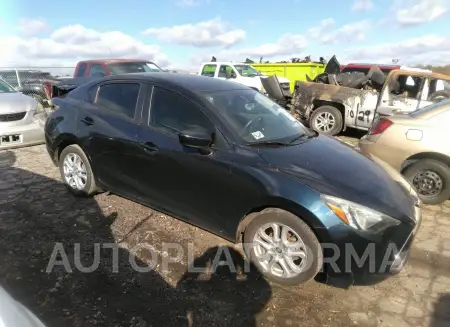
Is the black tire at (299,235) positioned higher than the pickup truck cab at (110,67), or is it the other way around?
the pickup truck cab at (110,67)

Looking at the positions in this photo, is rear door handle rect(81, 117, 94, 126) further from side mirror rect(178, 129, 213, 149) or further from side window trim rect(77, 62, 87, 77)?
side window trim rect(77, 62, 87, 77)

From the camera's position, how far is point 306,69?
15.9 meters

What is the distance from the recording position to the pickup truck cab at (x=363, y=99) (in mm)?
7496

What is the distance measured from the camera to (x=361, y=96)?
26.8ft

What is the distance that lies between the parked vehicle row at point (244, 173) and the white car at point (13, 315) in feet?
6.26

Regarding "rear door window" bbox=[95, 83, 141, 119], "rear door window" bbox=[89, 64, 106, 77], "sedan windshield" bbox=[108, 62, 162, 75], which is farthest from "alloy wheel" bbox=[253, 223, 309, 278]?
"rear door window" bbox=[89, 64, 106, 77]

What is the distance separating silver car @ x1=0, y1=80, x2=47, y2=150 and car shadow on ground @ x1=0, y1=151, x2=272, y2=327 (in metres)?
2.44

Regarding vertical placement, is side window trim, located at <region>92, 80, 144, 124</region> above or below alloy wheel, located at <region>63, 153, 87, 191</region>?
above

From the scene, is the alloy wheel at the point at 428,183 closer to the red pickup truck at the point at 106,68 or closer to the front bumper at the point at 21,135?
the front bumper at the point at 21,135

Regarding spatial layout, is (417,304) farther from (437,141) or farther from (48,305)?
(48,305)

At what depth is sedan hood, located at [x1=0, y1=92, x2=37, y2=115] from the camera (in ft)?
20.1

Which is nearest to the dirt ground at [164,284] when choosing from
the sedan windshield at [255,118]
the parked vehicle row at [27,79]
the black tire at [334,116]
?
the sedan windshield at [255,118]

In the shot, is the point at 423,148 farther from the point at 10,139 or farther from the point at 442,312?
the point at 10,139

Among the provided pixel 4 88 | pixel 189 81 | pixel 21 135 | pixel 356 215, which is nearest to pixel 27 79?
pixel 4 88
